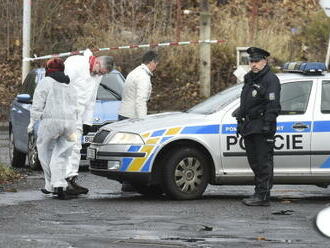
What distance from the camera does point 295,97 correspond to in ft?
40.8

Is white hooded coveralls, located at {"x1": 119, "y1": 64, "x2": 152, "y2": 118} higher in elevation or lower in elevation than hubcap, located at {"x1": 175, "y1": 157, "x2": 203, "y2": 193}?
higher

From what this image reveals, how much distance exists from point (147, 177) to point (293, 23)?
19.1 m

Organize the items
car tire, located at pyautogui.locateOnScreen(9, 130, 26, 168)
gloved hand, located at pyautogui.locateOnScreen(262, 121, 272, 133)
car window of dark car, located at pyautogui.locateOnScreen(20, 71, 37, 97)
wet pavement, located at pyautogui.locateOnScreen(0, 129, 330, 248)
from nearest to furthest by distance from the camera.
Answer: wet pavement, located at pyautogui.locateOnScreen(0, 129, 330, 248)
gloved hand, located at pyautogui.locateOnScreen(262, 121, 272, 133)
car tire, located at pyautogui.locateOnScreen(9, 130, 26, 168)
car window of dark car, located at pyautogui.locateOnScreen(20, 71, 37, 97)

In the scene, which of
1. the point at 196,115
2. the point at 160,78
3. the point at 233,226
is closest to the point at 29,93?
the point at 196,115

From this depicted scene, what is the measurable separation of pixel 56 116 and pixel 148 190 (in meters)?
1.41

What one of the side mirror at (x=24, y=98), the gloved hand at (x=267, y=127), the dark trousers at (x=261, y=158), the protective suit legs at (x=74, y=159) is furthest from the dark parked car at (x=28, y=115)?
the gloved hand at (x=267, y=127)

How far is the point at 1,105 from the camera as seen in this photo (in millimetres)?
26531

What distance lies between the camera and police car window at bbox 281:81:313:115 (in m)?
12.4

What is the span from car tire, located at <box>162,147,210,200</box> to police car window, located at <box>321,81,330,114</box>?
57.2 inches

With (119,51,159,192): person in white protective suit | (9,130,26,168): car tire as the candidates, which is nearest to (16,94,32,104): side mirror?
(9,130,26,168): car tire

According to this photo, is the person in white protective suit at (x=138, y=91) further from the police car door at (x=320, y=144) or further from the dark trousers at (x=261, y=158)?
the police car door at (x=320, y=144)

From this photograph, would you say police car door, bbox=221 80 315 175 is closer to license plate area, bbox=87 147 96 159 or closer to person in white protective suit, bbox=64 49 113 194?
license plate area, bbox=87 147 96 159

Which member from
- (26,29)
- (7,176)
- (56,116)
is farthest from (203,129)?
(26,29)

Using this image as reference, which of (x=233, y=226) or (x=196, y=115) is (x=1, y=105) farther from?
(x=233, y=226)
